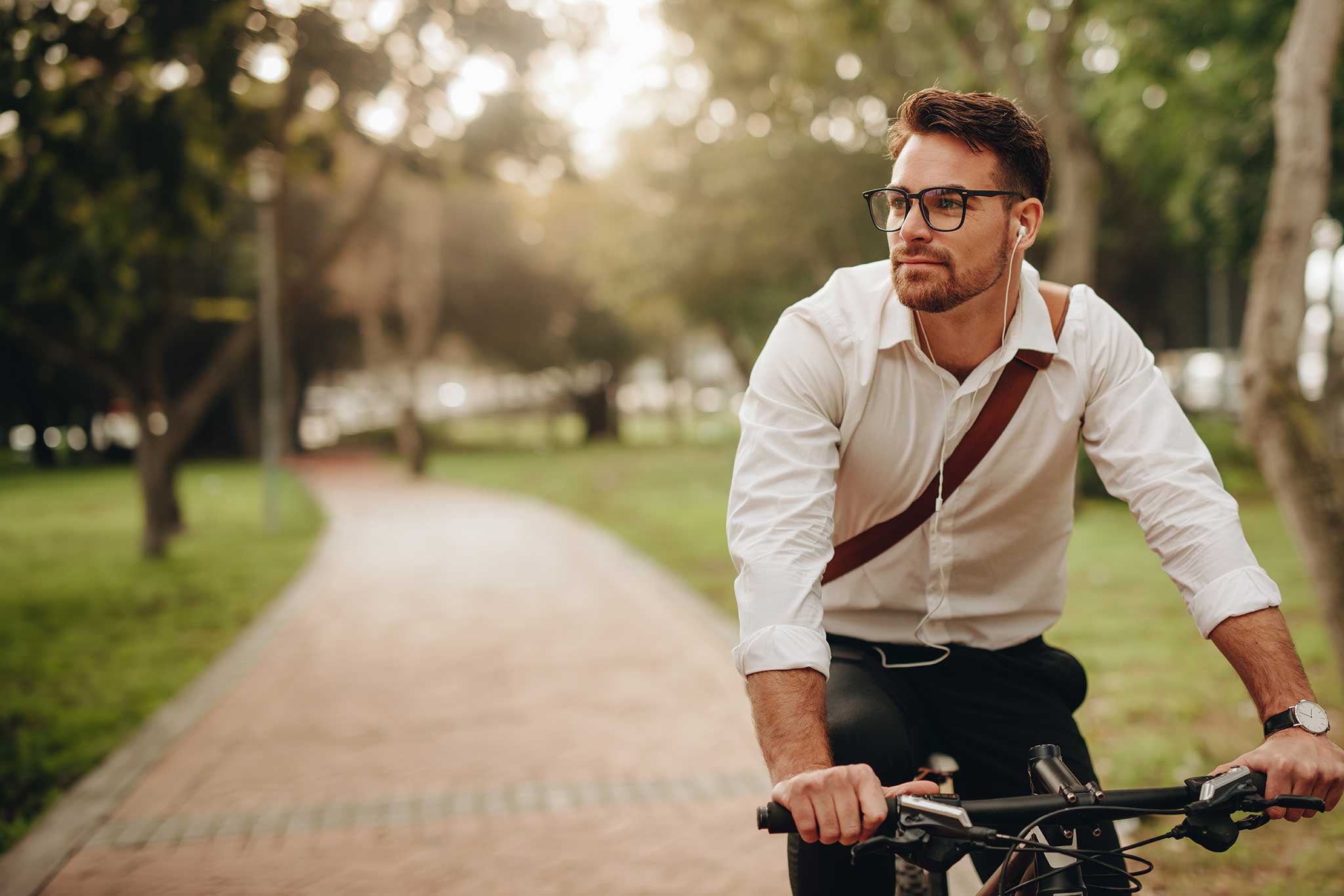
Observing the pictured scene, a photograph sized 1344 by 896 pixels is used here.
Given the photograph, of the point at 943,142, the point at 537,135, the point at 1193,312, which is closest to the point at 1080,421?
the point at 943,142

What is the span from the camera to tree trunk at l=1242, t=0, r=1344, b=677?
Result: 457 centimetres

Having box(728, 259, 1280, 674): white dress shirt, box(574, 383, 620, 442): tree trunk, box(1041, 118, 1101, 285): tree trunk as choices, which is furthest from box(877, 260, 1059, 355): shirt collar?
box(574, 383, 620, 442): tree trunk

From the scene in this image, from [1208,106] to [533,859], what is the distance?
15152 mm

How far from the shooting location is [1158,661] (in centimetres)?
680

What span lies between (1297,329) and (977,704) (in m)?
3.21

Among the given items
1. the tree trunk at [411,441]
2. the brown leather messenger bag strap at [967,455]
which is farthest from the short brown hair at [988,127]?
the tree trunk at [411,441]

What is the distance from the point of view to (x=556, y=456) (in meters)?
32.2

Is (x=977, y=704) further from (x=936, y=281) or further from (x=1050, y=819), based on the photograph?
(x=936, y=281)

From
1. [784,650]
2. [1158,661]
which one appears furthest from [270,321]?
[784,650]

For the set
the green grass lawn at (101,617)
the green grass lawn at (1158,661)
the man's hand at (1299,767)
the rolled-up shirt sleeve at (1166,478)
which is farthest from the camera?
the green grass lawn at (101,617)

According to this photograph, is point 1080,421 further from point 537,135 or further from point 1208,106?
point 1208,106

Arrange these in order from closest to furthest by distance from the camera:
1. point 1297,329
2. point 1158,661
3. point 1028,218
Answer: point 1028,218 < point 1297,329 < point 1158,661

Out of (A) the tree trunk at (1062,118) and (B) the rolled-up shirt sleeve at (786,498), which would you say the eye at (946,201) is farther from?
(A) the tree trunk at (1062,118)

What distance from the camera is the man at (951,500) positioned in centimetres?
197
